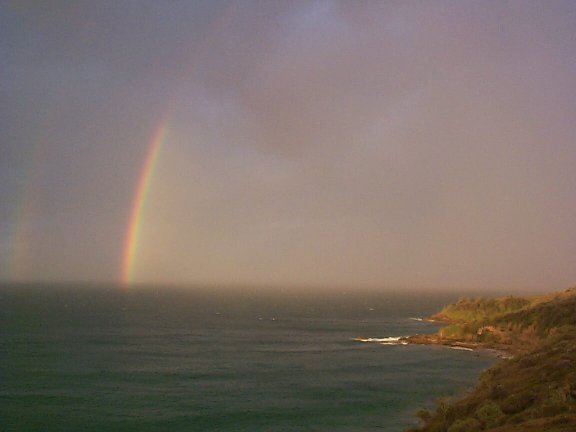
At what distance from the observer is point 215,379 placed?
63.2 meters

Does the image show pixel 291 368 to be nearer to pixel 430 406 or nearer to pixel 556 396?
pixel 430 406

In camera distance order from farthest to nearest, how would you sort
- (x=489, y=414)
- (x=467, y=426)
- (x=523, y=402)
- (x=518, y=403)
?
1. (x=518, y=403)
2. (x=523, y=402)
3. (x=489, y=414)
4. (x=467, y=426)

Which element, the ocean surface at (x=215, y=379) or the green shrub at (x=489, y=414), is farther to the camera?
the ocean surface at (x=215, y=379)

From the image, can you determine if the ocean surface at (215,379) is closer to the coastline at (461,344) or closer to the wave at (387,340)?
the wave at (387,340)

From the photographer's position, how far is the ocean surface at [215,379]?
44781mm

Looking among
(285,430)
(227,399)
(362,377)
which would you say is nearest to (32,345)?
(227,399)

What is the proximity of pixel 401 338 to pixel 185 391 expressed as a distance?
6045 centimetres

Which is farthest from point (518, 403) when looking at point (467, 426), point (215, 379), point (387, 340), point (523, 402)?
point (387, 340)

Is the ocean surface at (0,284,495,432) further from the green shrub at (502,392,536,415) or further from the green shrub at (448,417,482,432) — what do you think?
the green shrub at (448,417,482,432)

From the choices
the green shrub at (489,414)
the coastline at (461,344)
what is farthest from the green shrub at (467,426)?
the coastline at (461,344)

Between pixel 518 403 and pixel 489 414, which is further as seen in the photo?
pixel 518 403

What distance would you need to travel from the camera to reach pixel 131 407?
4884 cm

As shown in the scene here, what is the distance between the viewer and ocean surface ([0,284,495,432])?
4478cm

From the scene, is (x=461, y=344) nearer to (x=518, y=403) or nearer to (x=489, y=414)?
(x=518, y=403)
